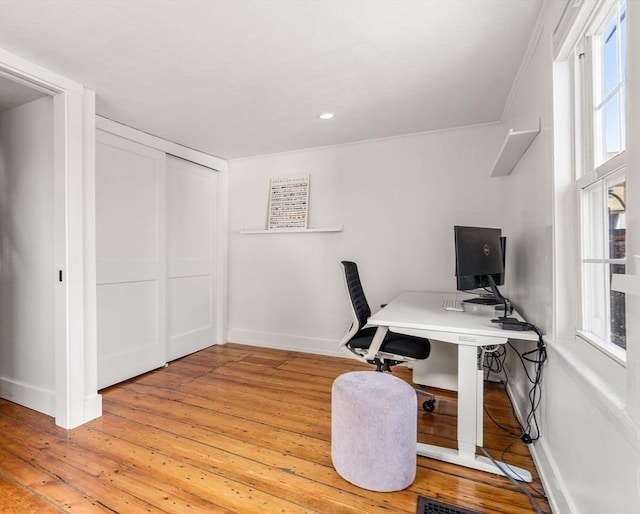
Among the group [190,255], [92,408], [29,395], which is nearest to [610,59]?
[92,408]

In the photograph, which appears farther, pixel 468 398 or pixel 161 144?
pixel 161 144

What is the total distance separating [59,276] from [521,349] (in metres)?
3.10

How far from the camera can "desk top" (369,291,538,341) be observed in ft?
5.38

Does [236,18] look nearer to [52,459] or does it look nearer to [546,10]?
[546,10]

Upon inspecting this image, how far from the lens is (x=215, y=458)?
184cm

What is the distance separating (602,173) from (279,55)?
171cm

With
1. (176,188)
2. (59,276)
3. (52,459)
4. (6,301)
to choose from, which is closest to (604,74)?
(59,276)

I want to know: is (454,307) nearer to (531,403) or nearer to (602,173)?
(531,403)

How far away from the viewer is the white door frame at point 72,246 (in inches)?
84.4

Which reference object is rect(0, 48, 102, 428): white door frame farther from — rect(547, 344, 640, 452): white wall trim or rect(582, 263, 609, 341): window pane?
rect(582, 263, 609, 341): window pane

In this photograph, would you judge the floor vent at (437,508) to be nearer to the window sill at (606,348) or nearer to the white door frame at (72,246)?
the window sill at (606,348)

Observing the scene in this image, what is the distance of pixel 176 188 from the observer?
11.5 ft

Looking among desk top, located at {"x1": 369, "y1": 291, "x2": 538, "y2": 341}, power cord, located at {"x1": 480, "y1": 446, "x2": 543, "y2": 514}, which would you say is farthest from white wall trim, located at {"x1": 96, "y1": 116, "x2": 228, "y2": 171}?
power cord, located at {"x1": 480, "y1": 446, "x2": 543, "y2": 514}

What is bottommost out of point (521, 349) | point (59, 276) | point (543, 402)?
point (543, 402)
